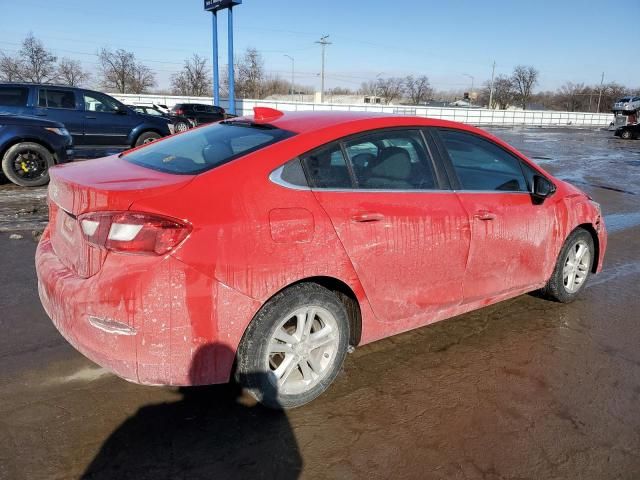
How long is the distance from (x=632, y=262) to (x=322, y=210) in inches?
188

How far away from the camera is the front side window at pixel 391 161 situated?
2.97m

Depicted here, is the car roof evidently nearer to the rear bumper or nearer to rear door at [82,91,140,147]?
the rear bumper

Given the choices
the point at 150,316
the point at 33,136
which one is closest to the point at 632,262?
the point at 150,316

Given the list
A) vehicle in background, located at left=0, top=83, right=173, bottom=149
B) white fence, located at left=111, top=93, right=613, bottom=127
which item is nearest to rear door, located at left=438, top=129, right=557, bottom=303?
vehicle in background, located at left=0, top=83, right=173, bottom=149

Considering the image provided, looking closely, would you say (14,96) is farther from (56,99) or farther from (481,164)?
(481,164)

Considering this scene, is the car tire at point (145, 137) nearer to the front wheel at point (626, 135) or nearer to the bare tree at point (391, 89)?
the front wheel at point (626, 135)

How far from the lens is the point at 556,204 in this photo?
13.2ft

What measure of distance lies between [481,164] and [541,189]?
1.69 feet

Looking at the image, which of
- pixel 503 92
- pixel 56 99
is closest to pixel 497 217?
pixel 56 99

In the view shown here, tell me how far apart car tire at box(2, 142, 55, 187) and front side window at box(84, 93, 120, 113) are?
3.20 metres

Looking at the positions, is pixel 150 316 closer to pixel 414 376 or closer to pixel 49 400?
pixel 49 400

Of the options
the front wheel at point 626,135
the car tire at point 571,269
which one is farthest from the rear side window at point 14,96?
the front wheel at point 626,135

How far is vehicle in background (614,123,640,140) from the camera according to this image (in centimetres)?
3370

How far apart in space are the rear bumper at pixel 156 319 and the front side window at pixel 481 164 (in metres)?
1.76
